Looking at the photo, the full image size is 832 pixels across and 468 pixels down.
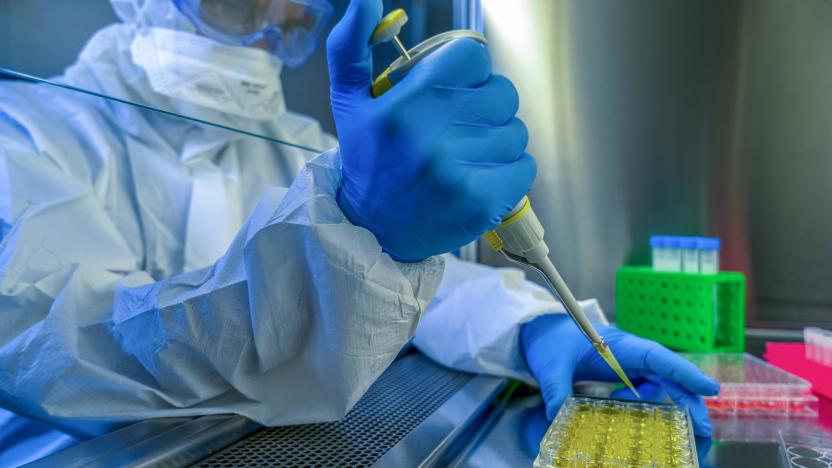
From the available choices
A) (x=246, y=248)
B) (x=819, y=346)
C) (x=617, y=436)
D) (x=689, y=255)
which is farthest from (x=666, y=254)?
(x=246, y=248)

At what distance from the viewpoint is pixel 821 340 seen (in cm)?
108

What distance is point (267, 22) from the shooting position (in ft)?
4.04

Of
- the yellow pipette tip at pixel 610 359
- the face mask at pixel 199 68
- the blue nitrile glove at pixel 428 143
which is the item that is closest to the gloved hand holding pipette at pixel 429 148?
the blue nitrile glove at pixel 428 143

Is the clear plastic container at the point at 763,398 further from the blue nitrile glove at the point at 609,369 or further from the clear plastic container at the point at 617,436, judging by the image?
the clear plastic container at the point at 617,436

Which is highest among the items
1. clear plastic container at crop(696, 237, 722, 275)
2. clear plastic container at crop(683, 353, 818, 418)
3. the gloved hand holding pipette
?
the gloved hand holding pipette

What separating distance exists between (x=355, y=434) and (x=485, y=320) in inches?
17.0

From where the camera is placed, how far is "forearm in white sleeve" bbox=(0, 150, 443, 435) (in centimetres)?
68

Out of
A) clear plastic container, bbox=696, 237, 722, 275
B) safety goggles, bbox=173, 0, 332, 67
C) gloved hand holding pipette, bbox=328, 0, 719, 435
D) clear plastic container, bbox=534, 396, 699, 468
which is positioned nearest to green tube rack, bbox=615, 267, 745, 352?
clear plastic container, bbox=696, 237, 722, 275

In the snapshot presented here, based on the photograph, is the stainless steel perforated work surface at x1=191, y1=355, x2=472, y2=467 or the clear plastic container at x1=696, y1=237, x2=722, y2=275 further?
the clear plastic container at x1=696, y1=237, x2=722, y2=275

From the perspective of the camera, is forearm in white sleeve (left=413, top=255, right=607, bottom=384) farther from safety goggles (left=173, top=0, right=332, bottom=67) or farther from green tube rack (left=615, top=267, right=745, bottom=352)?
safety goggles (left=173, top=0, right=332, bottom=67)

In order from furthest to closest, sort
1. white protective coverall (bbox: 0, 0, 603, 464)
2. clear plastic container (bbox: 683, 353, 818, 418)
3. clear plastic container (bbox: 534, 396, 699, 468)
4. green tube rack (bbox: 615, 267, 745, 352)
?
green tube rack (bbox: 615, 267, 745, 352) < clear plastic container (bbox: 683, 353, 818, 418) < white protective coverall (bbox: 0, 0, 603, 464) < clear plastic container (bbox: 534, 396, 699, 468)

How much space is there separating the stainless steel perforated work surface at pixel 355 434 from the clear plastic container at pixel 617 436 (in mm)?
191

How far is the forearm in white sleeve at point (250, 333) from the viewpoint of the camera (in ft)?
2.22

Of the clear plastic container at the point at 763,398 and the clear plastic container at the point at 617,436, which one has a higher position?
the clear plastic container at the point at 617,436
